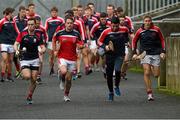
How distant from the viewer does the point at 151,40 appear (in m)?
20.9

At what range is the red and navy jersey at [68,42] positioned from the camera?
2069cm

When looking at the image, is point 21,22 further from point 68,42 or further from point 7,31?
point 68,42

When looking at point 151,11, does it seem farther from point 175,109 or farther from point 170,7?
point 175,109

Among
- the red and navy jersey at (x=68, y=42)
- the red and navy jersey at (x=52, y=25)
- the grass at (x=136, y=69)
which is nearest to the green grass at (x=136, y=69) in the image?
the grass at (x=136, y=69)

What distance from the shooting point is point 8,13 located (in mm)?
26500

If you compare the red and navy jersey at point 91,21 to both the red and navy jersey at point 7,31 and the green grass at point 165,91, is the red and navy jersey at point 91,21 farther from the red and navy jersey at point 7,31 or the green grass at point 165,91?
the green grass at point 165,91

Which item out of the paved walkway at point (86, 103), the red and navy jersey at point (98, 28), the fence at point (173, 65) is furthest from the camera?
the red and navy jersey at point (98, 28)

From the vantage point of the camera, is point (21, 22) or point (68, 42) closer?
point (68, 42)

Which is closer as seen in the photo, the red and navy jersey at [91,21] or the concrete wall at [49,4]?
the red and navy jersey at [91,21]

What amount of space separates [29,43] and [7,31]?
20.9 feet

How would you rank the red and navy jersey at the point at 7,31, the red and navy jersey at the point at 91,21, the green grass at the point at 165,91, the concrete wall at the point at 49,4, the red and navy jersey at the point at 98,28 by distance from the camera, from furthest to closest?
the concrete wall at the point at 49,4 < the red and navy jersey at the point at 91,21 < the red and navy jersey at the point at 98,28 < the red and navy jersey at the point at 7,31 < the green grass at the point at 165,91

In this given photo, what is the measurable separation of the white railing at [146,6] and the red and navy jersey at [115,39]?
12.4 meters

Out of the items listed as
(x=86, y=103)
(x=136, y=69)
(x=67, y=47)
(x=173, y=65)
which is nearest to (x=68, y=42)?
(x=67, y=47)

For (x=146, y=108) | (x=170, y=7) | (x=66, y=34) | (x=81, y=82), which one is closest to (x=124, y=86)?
(x=81, y=82)
